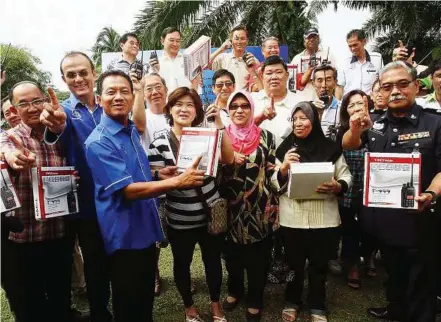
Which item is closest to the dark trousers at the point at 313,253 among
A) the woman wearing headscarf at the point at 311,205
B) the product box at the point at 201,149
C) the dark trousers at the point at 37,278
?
the woman wearing headscarf at the point at 311,205

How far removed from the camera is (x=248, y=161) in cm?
309

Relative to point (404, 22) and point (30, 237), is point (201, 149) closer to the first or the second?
point (30, 237)

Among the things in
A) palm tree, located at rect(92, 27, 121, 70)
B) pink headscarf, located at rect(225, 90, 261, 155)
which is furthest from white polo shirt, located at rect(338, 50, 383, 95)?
palm tree, located at rect(92, 27, 121, 70)

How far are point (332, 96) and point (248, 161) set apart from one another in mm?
1751

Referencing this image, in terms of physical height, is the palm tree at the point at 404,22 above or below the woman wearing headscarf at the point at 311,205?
above

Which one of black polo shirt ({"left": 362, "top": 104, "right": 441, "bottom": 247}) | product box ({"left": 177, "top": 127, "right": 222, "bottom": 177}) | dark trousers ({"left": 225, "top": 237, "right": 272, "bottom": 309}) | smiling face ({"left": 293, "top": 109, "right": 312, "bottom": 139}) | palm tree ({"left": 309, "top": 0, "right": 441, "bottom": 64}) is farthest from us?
palm tree ({"left": 309, "top": 0, "right": 441, "bottom": 64})

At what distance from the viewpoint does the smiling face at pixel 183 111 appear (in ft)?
9.61

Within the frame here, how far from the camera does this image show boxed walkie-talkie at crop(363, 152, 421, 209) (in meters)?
2.48

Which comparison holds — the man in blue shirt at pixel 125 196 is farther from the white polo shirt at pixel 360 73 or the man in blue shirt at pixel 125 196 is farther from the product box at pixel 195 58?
the white polo shirt at pixel 360 73

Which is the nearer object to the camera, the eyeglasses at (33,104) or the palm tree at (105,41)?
the eyeglasses at (33,104)

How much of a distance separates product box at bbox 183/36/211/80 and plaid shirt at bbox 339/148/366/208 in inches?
72.9

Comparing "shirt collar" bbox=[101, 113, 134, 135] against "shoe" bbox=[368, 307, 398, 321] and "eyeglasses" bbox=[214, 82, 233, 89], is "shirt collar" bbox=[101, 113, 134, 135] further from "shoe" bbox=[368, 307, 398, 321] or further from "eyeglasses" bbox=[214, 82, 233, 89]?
"shoe" bbox=[368, 307, 398, 321]

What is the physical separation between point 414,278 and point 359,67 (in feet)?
12.2

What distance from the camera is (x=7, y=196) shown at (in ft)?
7.79
